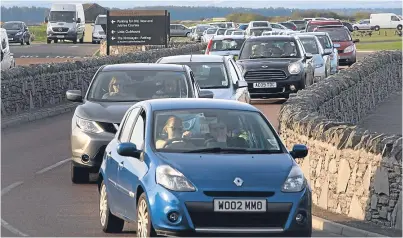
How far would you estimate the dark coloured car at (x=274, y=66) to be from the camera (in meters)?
29.6

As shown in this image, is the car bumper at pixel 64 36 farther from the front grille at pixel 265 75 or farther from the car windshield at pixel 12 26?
the front grille at pixel 265 75

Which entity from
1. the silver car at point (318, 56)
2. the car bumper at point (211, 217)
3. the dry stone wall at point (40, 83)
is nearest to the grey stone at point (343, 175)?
the car bumper at point (211, 217)

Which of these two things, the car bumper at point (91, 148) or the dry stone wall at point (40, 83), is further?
the dry stone wall at point (40, 83)

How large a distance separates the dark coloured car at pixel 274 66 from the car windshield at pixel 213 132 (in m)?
18.4

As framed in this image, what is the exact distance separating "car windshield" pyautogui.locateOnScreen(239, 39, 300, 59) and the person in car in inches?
790

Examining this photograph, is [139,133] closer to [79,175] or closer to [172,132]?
[172,132]

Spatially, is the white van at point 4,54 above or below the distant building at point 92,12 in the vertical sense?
above

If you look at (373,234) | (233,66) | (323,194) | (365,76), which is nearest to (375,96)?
(365,76)

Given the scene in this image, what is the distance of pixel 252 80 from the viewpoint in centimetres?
2953

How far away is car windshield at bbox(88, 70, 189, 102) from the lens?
53.5 feet

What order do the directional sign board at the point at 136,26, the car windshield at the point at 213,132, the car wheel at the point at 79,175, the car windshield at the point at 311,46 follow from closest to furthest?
the car windshield at the point at 213,132, the car wheel at the point at 79,175, the car windshield at the point at 311,46, the directional sign board at the point at 136,26

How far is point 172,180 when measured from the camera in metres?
9.80

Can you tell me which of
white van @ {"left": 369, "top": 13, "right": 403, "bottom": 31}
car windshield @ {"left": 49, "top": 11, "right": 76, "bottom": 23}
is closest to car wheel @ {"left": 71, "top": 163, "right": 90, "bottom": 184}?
car windshield @ {"left": 49, "top": 11, "right": 76, "bottom": 23}

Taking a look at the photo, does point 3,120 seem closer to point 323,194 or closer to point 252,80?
point 252,80
